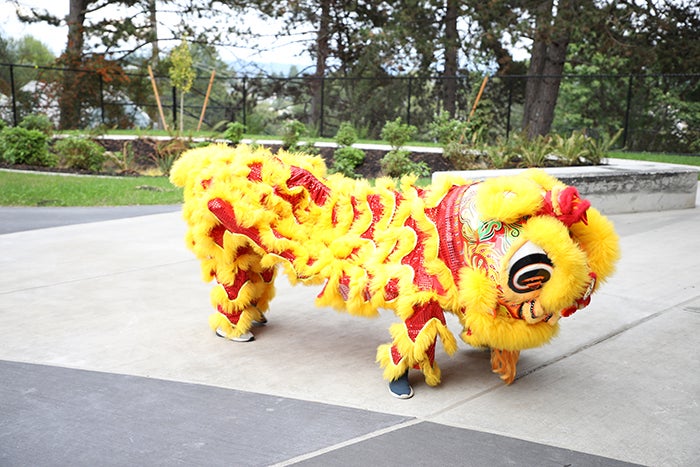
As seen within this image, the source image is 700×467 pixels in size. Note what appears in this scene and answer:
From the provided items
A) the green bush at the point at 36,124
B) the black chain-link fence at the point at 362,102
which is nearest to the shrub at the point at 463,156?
the black chain-link fence at the point at 362,102

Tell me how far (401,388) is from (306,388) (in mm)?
516

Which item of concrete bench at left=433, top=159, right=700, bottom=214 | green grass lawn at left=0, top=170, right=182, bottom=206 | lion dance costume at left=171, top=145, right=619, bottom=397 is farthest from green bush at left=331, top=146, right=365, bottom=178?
lion dance costume at left=171, top=145, right=619, bottom=397

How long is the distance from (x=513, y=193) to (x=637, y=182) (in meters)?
6.19

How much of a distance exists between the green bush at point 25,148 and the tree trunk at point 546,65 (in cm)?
1049

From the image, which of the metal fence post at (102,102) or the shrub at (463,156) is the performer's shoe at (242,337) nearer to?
the shrub at (463,156)

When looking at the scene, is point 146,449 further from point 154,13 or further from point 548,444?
point 154,13

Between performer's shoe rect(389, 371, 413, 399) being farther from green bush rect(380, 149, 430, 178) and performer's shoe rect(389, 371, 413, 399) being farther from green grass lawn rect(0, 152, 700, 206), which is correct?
green bush rect(380, 149, 430, 178)

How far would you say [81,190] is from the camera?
1075 cm

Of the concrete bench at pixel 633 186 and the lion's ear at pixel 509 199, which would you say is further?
the concrete bench at pixel 633 186

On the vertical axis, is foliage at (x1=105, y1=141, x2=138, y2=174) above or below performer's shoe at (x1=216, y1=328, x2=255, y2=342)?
above

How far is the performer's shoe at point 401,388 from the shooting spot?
377 cm

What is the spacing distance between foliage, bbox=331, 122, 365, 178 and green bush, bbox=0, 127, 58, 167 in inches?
212

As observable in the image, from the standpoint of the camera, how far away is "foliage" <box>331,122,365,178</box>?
42.2 feet

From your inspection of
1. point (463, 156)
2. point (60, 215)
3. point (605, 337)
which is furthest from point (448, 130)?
point (605, 337)
